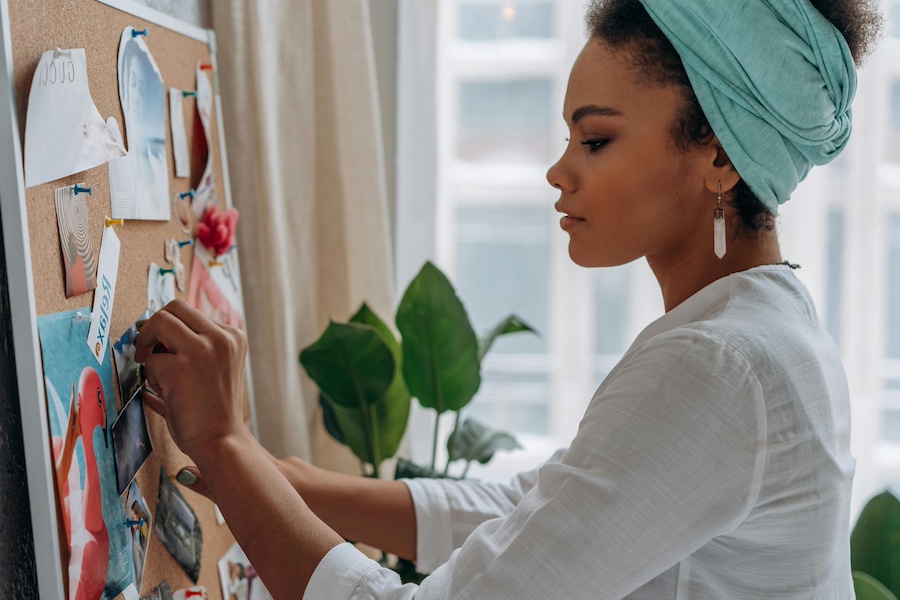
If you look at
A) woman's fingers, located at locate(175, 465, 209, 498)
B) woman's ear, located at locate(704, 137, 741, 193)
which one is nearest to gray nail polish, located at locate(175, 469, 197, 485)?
woman's fingers, located at locate(175, 465, 209, 498)

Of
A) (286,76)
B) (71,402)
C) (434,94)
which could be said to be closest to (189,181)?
(71,402)

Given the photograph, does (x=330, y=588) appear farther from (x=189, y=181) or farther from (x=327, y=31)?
(x=327, y=31)

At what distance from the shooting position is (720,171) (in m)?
0.86

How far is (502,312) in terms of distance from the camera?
217cm

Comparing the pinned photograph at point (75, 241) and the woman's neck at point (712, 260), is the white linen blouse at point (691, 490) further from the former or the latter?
the pinned photograph at point (75, 241)

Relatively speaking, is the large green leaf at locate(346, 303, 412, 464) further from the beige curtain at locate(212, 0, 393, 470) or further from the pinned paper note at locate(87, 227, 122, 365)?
the pinned paper note at locate(87, 227, 122, 365)

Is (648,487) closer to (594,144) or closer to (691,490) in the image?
(691,490)

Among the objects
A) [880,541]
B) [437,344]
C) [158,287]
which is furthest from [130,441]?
[880,541]

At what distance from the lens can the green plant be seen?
1394mm

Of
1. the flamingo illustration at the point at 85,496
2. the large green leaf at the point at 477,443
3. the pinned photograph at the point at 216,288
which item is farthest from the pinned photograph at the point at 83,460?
the large green leaf at the point at 477,443

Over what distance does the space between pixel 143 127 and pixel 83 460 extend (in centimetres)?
39

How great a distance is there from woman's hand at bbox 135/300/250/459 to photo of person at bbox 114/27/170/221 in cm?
14

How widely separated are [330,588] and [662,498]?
1.06 ft

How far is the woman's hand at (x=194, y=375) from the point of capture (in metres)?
0.84
